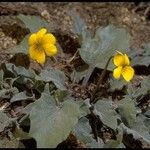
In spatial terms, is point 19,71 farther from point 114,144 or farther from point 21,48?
point 114,144

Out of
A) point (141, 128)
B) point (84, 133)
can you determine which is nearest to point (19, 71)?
point (84, 133)

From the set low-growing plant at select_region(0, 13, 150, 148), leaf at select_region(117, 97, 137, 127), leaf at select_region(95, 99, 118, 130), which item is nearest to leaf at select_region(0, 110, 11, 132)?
low-growing plant at select_region(0, 13, 150, 148)

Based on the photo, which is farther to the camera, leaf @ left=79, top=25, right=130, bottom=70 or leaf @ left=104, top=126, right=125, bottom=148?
leaf @ left=79, top=25, right=130, bottom=70

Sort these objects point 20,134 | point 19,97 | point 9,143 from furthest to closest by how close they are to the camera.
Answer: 1. point 19,97
2. point 9,143
3. point 20,134

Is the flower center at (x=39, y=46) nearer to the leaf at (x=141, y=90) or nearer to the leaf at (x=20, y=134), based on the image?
the leaf at (x=20, y=134)

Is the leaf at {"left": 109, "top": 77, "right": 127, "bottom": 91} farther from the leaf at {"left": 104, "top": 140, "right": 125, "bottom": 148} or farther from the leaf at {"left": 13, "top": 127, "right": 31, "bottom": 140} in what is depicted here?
the leaf at {"left": 13, "top": 127, "right": 31, "bottom": 140}

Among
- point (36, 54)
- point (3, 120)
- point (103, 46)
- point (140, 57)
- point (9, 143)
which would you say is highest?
point (36, 54)

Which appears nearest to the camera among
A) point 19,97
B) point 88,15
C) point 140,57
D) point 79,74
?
point 19,97

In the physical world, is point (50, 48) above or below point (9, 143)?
above

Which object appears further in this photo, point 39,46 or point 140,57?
point 140,57
